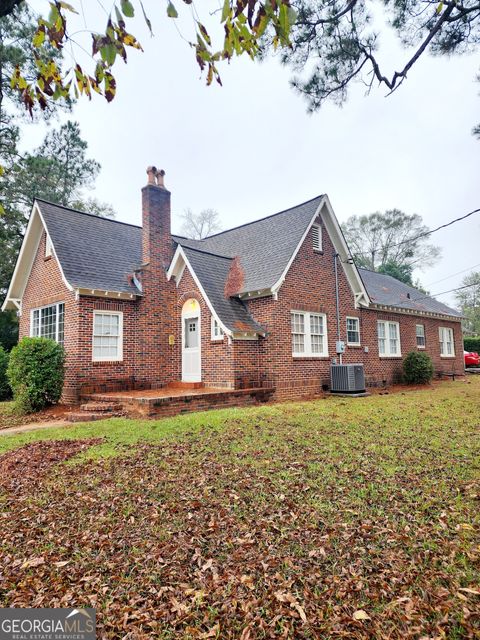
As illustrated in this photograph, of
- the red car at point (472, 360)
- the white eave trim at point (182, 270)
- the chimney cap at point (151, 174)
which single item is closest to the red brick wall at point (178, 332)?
the white eave trim at point (182, 270)

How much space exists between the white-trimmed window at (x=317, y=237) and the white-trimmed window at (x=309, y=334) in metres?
2.54

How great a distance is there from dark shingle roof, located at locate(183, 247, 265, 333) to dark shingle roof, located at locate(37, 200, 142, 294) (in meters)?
2.32

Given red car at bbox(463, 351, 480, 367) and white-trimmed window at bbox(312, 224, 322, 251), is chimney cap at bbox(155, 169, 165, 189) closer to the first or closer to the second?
white-trimmed window at bbox(312, 224, 322, 251)

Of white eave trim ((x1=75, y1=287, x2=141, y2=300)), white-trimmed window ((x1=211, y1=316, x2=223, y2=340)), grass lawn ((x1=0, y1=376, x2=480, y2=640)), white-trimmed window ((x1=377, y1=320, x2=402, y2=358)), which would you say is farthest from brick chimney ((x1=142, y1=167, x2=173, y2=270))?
white-trimmed window ((x1=377, y1=320, x2=402, y2=358))

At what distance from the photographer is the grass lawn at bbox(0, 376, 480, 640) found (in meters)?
2.54

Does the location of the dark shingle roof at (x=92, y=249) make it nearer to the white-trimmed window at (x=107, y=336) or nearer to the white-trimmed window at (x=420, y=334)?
the white-trimmed window at (x=107, y=336)

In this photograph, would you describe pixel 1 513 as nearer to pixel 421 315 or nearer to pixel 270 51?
pixel 270 51

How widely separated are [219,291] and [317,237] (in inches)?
177

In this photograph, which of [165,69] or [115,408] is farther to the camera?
[115,408]

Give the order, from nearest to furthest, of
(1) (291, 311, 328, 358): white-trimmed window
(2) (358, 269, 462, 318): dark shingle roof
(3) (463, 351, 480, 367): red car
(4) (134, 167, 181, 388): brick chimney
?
1. (4) (134, 167, 181, 388): brick chimney
2. (1) (291, 311, 328, 358): white-trimmed window
3. (2) (358, 269, 462, 318): dark shingle roof
4. (3) (463, 351, 480, 367): red car

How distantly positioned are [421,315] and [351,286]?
656cm

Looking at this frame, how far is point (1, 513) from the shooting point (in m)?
4.05

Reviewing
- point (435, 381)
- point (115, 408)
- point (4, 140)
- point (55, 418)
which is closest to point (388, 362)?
point (435, 381)

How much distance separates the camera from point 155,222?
13.6m
